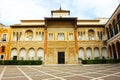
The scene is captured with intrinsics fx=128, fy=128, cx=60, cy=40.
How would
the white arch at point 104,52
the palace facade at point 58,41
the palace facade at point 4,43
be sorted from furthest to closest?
the white arch at point 104,52 → the palace facade at point 58,41 → the palace facade at point 4,43

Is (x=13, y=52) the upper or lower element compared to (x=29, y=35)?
lower

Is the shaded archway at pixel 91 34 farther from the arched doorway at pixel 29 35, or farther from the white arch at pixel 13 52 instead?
the white arch at pixel 13 52

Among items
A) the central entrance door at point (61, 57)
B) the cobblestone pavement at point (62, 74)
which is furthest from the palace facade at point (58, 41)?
the cobblestone pavement at point (62, 74)

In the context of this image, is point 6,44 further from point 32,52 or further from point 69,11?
point 69,11

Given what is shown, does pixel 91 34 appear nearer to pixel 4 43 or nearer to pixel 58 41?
pixel 58 41

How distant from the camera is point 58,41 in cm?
2931

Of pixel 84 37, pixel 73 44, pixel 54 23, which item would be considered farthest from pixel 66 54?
pixel 54 23

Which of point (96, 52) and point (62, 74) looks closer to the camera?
point (62, 74)

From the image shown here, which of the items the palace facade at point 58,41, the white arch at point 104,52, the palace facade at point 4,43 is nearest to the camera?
the palace facade at point 4,43

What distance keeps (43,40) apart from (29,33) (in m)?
3.94

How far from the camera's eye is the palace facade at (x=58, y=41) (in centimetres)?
2862

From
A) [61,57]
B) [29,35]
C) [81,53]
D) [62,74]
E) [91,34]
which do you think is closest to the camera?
[62,74]

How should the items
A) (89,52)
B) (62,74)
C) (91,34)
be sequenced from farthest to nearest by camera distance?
(91,34)
(89,52)
(62,74)

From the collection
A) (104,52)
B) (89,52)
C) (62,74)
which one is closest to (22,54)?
(89,52)
